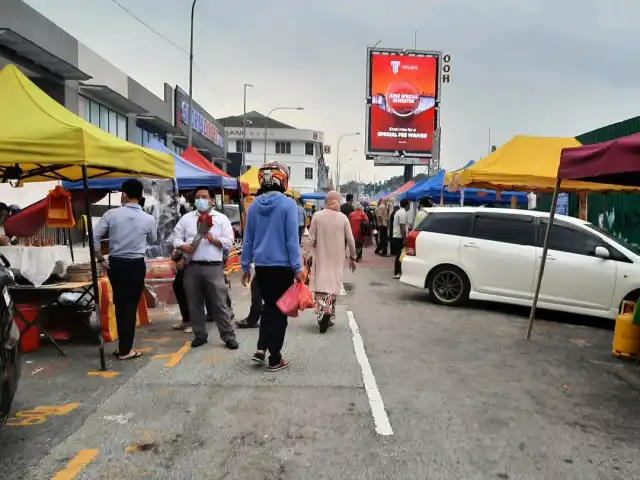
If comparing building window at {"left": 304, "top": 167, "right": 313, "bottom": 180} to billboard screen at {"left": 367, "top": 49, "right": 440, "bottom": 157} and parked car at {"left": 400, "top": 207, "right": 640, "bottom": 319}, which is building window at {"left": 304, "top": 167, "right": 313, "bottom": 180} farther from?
parked car at {"left": 400, "top": 207, "right": 640, "bottom": 319}

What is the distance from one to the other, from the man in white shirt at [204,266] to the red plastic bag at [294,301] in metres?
1.40

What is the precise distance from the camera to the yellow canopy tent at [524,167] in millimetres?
11727

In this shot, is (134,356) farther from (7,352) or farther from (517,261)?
(517,261)

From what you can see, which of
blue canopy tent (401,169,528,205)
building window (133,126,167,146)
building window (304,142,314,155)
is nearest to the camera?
blue canopy tent (401,169,528,205)

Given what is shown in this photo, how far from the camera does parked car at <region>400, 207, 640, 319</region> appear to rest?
30.1 feet

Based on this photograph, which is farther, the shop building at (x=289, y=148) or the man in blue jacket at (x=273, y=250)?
the shop building at (x=289, y=148)

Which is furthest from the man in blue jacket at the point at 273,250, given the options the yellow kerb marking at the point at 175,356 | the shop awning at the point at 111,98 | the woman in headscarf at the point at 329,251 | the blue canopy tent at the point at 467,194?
the shop awning at the point at 111,98

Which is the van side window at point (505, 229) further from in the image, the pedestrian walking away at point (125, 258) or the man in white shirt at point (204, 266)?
the pedestrian walking away at point (125, 258)

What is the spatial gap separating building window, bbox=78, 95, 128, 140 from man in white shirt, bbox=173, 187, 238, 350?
18.3 meters

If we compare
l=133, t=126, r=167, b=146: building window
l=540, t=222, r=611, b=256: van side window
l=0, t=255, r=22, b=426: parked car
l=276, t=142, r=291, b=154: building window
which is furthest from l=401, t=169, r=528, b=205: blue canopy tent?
l=276, t=142, r=291, b=154: building window

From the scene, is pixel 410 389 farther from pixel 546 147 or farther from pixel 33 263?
pixel 546 147

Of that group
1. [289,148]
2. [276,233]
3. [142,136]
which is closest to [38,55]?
[142,136]

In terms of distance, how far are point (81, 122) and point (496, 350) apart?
5476 millimetres

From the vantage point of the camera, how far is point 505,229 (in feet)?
33.9
